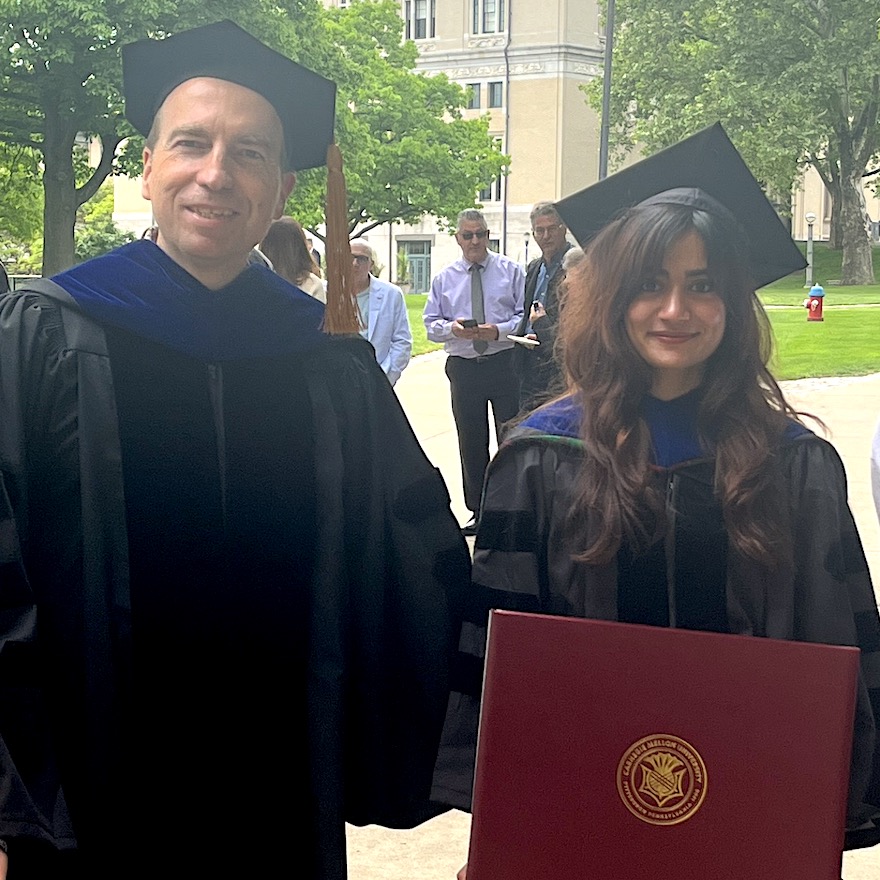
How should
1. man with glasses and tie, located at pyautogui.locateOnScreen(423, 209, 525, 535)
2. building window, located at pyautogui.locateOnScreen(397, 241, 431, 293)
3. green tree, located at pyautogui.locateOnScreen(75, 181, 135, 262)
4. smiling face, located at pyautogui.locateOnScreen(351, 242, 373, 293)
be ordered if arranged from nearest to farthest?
smiling face, located at pyautogui.locateOnScreen(351, 242, 373, 293)
man with glasses and tie, located at pyautogui.locateOnScreen(423, 209, 525, 535)
green tree, located at pyautogui.locateOnScreen(75, 181, 135, 262)
building window, located at pyautogui.locateOnScreen(397, 241, 431, 293)

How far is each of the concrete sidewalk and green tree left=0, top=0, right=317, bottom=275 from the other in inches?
322

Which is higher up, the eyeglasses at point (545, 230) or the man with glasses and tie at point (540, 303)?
the eyeglasses at point (545, 230)

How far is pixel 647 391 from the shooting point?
2.36 metres

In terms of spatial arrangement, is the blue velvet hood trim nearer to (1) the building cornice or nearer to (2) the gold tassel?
(2) the gold tassel

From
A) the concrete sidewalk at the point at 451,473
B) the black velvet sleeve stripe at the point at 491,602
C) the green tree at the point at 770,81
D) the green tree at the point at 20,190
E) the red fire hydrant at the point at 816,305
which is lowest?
the concrete sidewalk at the point at 451,473

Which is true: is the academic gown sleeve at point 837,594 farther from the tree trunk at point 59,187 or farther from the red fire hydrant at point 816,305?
the tree trunk at point 59,187

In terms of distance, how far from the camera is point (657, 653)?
191cm

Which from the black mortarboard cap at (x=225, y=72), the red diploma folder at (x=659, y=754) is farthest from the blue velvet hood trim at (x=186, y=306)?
the red diploma folder at (x=659, y=754)

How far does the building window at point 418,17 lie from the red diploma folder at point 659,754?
6081cm

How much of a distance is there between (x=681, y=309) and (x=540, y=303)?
4689 millimetres

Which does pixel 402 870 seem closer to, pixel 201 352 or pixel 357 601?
pixel 357 601

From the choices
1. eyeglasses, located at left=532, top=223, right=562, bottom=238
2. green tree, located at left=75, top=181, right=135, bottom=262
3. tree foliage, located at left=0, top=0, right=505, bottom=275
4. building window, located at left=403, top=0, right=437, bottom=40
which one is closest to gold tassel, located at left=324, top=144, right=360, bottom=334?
eyeglasses, located at left=532, top=223, right=562, bottom=238

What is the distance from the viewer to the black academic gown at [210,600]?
83.7 inches

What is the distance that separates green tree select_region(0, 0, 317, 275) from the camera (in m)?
21.6
